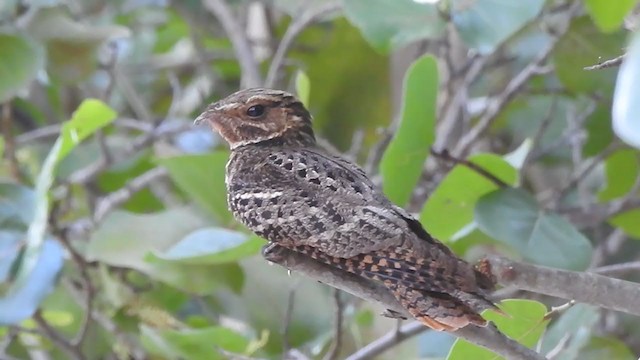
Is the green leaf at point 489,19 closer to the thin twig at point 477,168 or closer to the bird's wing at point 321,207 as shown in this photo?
the thin twig at point 477,168

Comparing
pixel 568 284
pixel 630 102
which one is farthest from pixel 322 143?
pixel 630 102

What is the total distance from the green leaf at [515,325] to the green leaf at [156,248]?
1.30 ft

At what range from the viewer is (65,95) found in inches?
69.9

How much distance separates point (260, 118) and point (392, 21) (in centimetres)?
18

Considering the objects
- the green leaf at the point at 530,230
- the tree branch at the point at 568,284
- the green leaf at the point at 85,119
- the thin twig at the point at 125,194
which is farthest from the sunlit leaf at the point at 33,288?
the tree branch at the point at 568,284

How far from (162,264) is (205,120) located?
25 centimetres

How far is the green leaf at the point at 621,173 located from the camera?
4.18 feet

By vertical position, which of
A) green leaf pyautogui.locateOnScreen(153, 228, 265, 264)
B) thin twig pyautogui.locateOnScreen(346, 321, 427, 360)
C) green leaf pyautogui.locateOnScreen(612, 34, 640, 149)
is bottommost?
thin twig pyautogui.locateOnScreen(346, 321, 427, 360)

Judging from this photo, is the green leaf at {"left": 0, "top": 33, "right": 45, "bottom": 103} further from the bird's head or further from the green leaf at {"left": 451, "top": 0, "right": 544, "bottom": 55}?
the green leaf at {"left": 451, "top": 0, "right": 544, "bottom": 55}

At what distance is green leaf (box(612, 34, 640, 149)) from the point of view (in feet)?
1.11

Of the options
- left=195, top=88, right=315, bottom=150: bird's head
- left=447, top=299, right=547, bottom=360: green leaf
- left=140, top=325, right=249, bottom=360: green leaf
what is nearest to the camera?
left=447, top=299, right=547, bottom=360: green leaf

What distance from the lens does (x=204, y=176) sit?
1146 millimetres

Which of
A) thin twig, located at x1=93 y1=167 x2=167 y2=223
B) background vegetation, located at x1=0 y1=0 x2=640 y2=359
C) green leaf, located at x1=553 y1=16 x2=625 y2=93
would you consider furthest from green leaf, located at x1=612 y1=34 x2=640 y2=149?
thin twig, located at x1=93 y1=167 x2=167 y2=223

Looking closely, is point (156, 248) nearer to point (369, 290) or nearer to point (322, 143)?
point (322, 143)
